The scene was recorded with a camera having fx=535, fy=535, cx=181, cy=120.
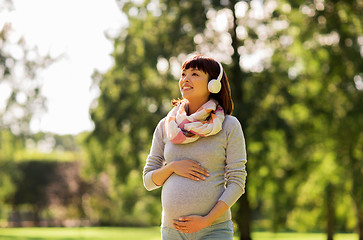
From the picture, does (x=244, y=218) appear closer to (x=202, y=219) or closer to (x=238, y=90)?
(x=238, y=90)

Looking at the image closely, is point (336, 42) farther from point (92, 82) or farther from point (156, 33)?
point (92, 82)

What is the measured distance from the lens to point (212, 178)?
302 cm

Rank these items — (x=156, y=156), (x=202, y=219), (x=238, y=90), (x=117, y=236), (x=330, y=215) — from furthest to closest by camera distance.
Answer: (x=117, y=236), (x=330, y=215), (x=238, y=90), (x=156, y=156), (x=202, y=219)

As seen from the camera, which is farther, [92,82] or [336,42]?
[92,82]

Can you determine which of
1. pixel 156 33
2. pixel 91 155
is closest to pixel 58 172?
pixel 91 155

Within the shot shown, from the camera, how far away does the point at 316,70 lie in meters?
18.0

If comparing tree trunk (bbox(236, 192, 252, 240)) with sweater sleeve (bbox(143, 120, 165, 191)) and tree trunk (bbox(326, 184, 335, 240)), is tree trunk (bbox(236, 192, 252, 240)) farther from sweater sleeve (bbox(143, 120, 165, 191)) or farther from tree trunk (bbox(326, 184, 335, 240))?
sweater sleeve (bbox(143, 120, 165, 191))

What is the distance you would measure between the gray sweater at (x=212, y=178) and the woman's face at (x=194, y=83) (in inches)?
8.9

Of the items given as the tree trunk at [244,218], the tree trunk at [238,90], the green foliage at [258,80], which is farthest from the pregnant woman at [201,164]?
the tree trunk at [244,218]

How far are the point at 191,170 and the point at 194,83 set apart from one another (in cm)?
51

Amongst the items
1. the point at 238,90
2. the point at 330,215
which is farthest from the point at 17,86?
the point at 330,215

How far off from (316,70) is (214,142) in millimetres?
15715

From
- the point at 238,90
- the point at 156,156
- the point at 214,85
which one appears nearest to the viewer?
the point at 214,85

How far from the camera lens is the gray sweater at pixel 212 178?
299cm
